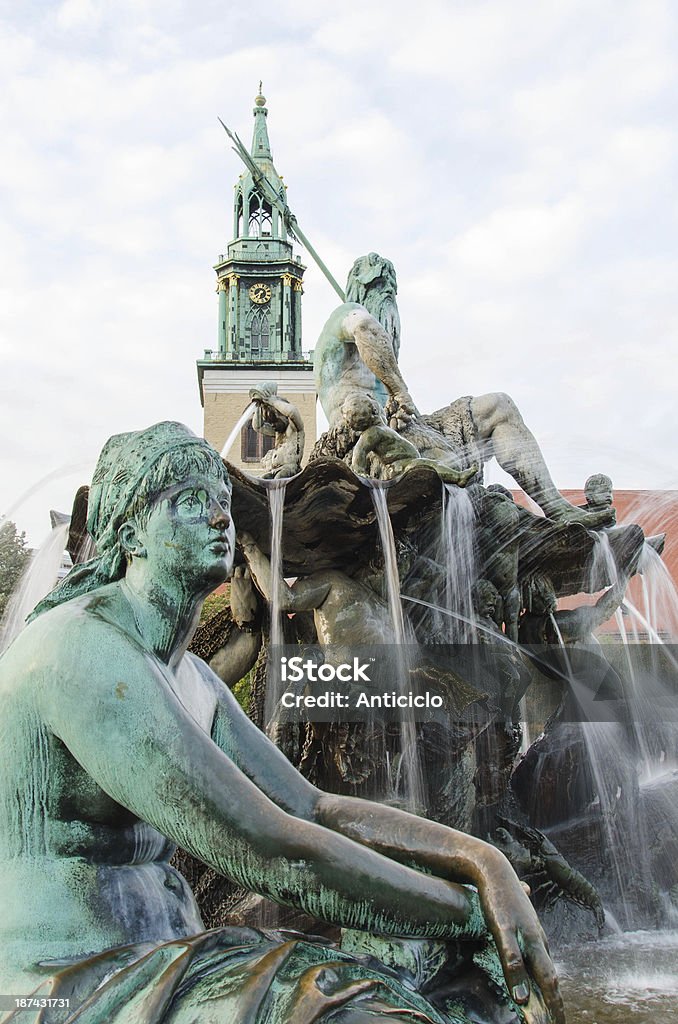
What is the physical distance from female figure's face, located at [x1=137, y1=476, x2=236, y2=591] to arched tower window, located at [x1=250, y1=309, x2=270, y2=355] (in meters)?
53.2

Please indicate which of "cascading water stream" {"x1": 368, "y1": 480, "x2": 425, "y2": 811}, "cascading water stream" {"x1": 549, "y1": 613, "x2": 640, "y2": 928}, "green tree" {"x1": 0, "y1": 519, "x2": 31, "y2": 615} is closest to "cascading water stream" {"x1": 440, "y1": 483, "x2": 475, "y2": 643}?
"cascading water stream" {"x1": 368, "y1": 480, "x2": 425, "y2": 811}

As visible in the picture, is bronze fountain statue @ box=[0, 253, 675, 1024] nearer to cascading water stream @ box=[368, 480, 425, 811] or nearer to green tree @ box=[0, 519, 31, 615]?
cascading water stream @ box=[368, 480, 425, 811]

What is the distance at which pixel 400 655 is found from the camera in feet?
19.9

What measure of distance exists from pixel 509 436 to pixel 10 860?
594cm

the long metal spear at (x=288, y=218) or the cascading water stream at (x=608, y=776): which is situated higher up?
the long metal spear at (x=288, y=218)

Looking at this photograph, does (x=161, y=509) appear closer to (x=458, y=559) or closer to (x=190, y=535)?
(x=190, y=535)

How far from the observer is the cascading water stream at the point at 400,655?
5902 millimetres

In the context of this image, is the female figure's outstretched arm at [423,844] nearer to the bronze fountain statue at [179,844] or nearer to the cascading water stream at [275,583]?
the bronze fountain statue at [179,844]

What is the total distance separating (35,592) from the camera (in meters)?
6.02

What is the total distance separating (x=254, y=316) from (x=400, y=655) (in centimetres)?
5049

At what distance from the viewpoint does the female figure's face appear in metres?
1.74

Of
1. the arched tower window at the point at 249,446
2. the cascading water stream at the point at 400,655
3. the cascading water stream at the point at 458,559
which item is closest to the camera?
the cascading water stream at the point at 400,655

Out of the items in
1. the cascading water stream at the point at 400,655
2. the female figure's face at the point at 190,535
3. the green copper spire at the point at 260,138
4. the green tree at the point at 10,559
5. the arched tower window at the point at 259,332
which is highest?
the green copper spire at the point at 260,138

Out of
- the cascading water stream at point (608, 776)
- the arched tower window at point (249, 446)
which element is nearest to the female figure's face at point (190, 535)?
the cascading water stream at point (608, 776)
